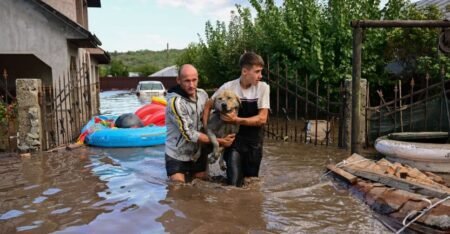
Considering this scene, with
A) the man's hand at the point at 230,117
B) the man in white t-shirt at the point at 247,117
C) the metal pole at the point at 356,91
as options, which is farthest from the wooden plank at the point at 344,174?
the man's hand at the point at 230,117

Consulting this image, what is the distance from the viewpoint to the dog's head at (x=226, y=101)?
5027mm

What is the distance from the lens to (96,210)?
5.16 m

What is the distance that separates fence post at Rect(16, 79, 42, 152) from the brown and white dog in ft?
16.5

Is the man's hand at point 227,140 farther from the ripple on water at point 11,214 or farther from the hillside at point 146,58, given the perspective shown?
the hillside at point 146,58

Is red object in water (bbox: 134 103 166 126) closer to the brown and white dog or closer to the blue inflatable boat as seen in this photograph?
the blue inflatable boat

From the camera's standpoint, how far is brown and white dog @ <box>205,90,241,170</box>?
16.6 ft

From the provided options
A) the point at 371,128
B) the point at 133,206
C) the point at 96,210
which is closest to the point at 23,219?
the point at 96,210

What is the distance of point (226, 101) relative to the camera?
5.03m

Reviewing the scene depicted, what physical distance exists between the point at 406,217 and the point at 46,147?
754cm

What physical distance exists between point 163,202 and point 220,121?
4.02ft

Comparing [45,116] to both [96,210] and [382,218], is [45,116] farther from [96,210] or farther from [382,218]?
[382,218]

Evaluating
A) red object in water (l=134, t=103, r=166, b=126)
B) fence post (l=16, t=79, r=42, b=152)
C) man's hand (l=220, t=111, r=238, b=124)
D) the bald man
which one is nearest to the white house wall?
red object in water (l=134, t=103, r=166, b=126)

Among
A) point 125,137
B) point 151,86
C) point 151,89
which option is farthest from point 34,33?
point 151,86

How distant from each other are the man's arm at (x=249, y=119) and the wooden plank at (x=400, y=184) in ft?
5.47
